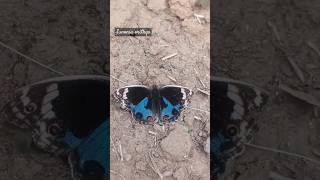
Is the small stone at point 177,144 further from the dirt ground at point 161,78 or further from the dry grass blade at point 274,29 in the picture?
the dry grass blade at point 274,29

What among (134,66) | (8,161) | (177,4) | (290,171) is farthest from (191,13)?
(8,161)

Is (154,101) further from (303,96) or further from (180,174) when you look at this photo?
(303,96)

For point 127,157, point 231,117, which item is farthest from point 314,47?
point 127,157

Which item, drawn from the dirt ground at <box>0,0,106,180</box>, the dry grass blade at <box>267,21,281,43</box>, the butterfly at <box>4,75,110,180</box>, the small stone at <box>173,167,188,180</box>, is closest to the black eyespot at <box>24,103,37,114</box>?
the butterfly at <box>4,75,110,180</box>

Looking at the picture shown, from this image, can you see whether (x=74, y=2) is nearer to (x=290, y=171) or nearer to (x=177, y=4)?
(x=177, y=4)

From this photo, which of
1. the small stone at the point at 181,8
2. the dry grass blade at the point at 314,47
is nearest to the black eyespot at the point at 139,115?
the small stone at the point at 181,8
